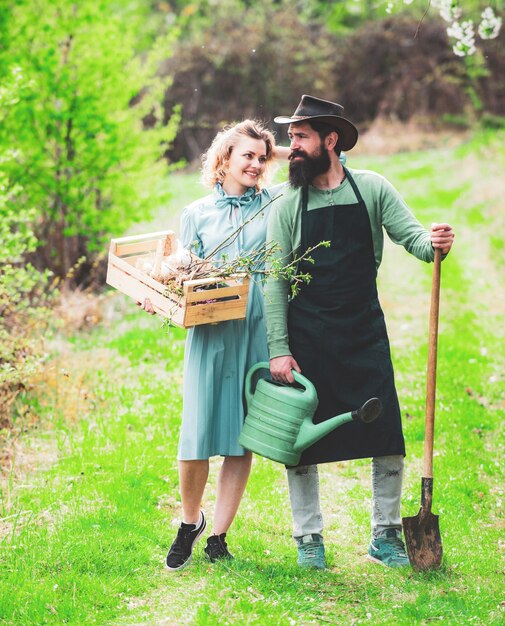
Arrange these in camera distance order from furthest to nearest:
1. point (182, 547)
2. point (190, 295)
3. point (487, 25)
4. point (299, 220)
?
point (487, 25), point (182, 547), point (299, 220), point (190, 295)

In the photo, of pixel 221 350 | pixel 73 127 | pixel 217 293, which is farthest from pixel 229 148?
pixel 73 127

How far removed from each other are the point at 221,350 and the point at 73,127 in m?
6.22

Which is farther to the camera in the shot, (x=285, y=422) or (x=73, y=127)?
(x=73, y=127)

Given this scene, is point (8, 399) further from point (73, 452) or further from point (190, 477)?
point (190, 477)

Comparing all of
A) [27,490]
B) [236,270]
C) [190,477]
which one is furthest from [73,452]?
[236,270]

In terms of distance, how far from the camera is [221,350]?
13.9 ft

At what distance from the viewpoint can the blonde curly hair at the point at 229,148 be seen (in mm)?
4348

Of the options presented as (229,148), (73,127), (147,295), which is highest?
(73,127)

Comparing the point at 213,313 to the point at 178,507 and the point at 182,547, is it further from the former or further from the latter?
the point at 178,507

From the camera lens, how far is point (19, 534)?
15.2 feet

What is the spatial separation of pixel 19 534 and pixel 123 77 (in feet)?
21.8

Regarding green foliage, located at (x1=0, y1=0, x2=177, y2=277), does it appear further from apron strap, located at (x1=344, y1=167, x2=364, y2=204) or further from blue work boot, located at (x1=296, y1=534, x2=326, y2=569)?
blue work boot, located at (x1=296, y1=534, x2=326, y2=569)

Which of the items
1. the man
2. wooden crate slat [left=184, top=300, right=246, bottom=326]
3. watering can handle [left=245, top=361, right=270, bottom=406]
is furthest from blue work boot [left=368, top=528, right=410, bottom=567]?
wooden crate slat [left=184, top=300, right=246, bottom=326]

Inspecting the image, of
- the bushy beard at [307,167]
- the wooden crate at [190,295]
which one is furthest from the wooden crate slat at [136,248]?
the bushy beard at [307,167]
